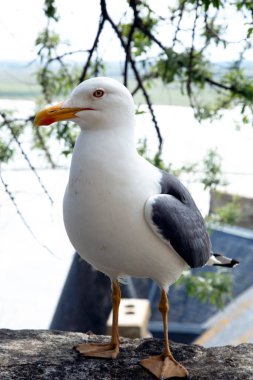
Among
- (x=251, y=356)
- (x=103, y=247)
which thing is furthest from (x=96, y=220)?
(x=251, y=356)

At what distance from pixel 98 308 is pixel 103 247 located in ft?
6.05

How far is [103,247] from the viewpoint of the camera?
1.41 metres

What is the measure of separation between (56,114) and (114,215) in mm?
213

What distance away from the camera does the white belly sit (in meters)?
1.38

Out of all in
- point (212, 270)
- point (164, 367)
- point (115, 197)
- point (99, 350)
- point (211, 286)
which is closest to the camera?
point (115, 197)

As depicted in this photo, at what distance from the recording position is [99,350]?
161 cm

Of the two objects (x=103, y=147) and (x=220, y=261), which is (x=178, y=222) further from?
(x=220, y=261)

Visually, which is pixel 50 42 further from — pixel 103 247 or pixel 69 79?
pixel 103 247

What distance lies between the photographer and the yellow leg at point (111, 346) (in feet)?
5.22

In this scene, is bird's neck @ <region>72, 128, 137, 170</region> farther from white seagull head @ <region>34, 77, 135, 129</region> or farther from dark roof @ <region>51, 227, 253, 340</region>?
dark roof @ <region>51, 227, 253, 340</region>

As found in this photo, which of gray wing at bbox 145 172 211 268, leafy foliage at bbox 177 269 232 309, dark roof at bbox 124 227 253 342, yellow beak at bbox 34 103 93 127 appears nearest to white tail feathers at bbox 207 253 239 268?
gray wing at bbox 145 172 211 268

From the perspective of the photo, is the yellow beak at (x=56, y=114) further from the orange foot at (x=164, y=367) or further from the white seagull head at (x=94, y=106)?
the orange foot at (x=164, y=367)

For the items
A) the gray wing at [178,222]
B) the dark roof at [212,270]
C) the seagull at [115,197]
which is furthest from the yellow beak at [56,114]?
the dark roof at [212,270]

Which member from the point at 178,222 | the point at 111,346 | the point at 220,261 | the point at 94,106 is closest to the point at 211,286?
the point at 220,261
